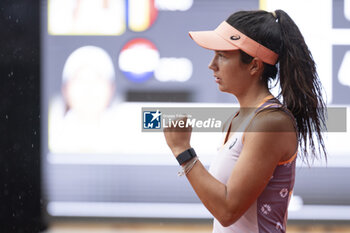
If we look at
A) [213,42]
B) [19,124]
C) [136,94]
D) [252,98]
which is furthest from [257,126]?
[19,124]

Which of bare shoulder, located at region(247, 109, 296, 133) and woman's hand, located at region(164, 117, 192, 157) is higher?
bare shoulder, located at region(247, 109, 296, 133)

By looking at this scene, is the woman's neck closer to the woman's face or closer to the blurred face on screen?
the woman's face

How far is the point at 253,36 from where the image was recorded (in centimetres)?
116

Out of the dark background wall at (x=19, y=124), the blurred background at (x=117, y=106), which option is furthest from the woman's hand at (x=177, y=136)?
the dark background wall at (x=19, y=124)

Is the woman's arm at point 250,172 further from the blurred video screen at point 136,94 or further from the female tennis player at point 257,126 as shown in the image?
the blurred video screen at point 136,94

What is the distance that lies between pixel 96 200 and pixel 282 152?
246 cm

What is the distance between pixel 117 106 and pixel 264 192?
7.30ft

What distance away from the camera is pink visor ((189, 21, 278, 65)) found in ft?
3.80

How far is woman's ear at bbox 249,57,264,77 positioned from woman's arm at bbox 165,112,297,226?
146 millimetres

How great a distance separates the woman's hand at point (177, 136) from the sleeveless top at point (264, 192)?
97 mm

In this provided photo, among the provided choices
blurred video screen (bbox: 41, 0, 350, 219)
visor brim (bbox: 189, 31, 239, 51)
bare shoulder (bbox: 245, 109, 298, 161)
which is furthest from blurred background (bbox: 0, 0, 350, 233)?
bare shoulder (bbox: 245, 109, 298, 161)

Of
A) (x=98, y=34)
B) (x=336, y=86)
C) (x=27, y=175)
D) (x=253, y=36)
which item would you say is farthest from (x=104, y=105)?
(x=253, y=36)

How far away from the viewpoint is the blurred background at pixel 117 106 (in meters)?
3.19

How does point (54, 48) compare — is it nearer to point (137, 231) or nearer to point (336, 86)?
point (137, 231)
